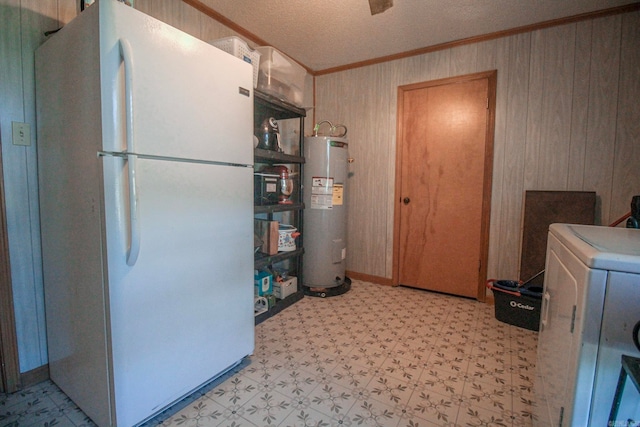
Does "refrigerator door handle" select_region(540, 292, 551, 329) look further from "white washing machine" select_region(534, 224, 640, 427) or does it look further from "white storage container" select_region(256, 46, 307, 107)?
"white storage container" select_region(256, 46, 307, 107)

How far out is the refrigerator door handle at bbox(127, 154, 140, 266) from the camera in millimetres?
1082

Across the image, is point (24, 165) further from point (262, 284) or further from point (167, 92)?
point (262, 284)

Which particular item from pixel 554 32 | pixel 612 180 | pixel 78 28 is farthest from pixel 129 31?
pixel 612 180

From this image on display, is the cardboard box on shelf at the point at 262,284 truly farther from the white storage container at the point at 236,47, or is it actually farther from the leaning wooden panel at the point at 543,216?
the leaning wooden panel at the point at 543,216

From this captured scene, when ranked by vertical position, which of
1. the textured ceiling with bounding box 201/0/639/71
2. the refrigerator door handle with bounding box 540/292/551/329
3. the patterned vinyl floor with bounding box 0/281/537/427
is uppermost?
the textured ceiling with bounding box 201/0/639/71

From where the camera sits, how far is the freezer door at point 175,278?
43.5 inches

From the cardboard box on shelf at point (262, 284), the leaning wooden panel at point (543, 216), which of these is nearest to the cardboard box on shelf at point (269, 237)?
the cardboard box on shelf at point (262, 284)

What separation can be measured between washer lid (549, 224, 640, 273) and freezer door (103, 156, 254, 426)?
1391 millimetres

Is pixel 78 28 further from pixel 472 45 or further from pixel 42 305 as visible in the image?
pixel 472 45

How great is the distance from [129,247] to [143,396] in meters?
0.64

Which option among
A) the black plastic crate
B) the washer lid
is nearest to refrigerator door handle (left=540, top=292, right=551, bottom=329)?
the washer lid

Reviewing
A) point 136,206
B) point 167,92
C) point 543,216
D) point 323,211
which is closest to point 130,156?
point 136,206

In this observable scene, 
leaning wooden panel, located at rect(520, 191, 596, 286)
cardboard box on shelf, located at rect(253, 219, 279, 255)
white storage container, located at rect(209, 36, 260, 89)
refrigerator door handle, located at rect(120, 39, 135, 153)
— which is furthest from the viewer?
cardboard box on shelf, located at rect(253, 219, 279, 255)

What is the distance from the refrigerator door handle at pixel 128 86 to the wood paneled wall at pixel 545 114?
2424 millimetres
